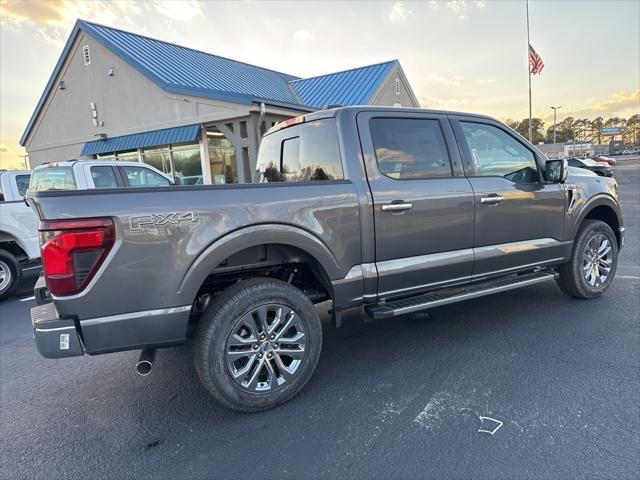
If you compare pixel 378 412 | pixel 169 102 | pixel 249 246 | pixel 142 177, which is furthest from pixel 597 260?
pixel 169 102

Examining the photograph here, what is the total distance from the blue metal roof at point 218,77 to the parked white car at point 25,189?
6.95m

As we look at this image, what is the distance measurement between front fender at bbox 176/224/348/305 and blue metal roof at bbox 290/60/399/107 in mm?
15338

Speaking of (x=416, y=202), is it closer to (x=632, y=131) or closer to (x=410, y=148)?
(x=410, y=148)

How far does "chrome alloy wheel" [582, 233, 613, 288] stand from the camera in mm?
4707

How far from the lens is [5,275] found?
6602mm

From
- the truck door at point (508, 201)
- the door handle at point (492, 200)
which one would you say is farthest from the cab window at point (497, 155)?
the door handle at point (492, 200)

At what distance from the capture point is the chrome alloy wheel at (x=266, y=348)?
2.81 meters

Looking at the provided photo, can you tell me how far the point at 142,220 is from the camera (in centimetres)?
244

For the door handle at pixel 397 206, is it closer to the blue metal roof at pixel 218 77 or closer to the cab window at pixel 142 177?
the cab window at pixel 142 177

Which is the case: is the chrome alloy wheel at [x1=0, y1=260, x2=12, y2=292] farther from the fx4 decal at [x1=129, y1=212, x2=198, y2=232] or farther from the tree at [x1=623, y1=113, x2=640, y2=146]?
the tree at [x1=623, y1=113, x2=640, y2=146]

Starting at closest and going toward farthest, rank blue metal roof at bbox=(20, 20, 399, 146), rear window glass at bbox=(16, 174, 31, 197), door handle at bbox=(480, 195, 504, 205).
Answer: door handle at bbox=(480, 195, 504, 205), rear window glass at bbox=(16, 174, 31, 197), blue metal roof at bbox=(20, 20, 399, 146)

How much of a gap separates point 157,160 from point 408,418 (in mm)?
16675

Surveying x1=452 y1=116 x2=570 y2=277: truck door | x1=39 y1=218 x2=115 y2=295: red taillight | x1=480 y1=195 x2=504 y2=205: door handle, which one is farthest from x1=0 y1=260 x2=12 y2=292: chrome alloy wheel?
x1=480 y1=195 x2=504 y2=205: door handle

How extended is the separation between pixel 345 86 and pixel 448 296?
57.1ft
